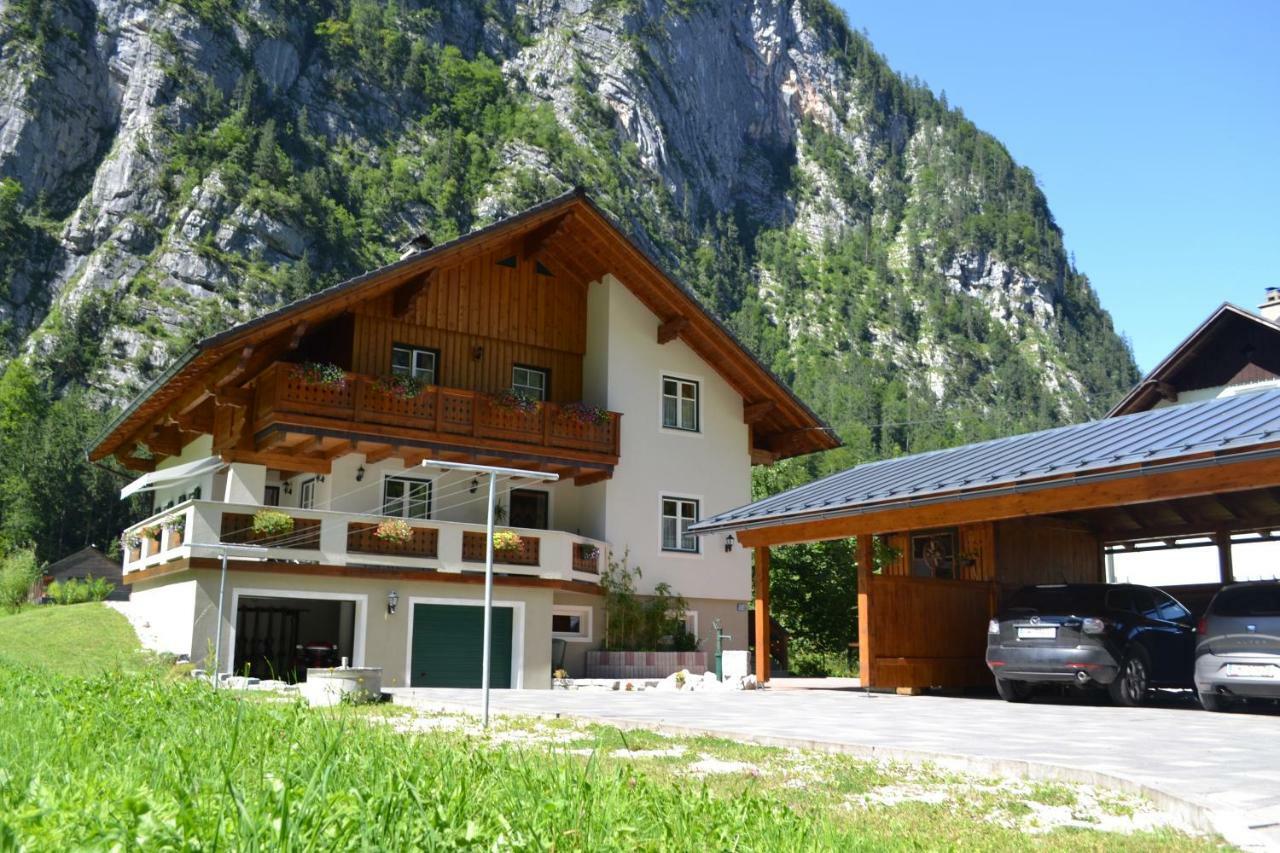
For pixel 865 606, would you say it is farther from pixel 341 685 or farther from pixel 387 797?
pixel 387 797

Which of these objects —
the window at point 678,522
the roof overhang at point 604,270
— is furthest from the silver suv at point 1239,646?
the window at point 678,522

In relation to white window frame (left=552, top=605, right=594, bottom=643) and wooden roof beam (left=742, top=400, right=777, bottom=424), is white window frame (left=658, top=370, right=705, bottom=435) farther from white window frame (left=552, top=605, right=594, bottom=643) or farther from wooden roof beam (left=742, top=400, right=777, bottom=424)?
white window frame (left=552, top=605, right=594, bottom=643)

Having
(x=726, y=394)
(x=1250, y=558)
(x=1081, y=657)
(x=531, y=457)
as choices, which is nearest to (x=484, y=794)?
(x=1081, y=657)

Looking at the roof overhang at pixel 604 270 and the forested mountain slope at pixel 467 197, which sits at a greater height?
the forested mountain slope at pixel 467 197

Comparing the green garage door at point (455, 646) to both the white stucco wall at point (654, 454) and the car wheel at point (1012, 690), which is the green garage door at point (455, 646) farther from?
the car wheel at point (1012, 690)

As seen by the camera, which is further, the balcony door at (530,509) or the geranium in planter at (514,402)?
the balcony door at (530,509)

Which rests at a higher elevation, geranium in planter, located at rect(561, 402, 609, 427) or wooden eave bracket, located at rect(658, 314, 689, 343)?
wooden eave bracket, located at rect(658, 314, 689, 343)

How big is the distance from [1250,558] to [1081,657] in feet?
42.5

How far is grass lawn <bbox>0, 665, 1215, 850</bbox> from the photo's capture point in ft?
12.0

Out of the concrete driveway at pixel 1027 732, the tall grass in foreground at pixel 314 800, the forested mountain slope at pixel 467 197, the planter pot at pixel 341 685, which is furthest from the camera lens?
the forested mountain slope at pixel 467 197

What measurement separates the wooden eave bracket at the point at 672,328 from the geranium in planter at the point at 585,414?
10.0 ft

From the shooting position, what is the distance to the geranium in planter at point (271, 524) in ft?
74.1

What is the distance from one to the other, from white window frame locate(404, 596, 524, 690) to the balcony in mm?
696

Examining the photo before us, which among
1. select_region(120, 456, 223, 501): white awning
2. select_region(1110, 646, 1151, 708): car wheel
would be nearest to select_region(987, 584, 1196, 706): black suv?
select_region(1110, 646, 1151, 708): car wheel
